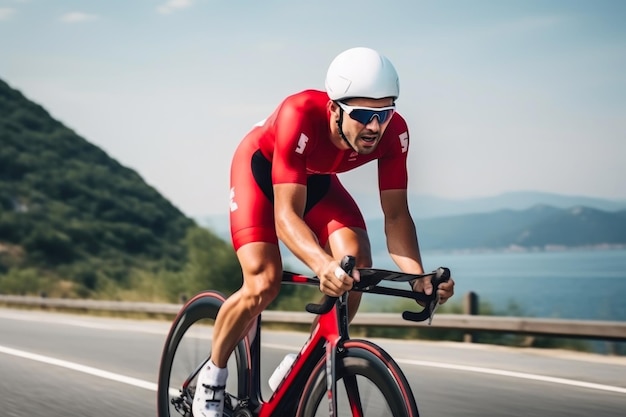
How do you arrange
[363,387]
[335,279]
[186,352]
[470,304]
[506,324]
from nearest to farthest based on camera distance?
[335,279], [363,387], [186,352], [506,324], [470,304]

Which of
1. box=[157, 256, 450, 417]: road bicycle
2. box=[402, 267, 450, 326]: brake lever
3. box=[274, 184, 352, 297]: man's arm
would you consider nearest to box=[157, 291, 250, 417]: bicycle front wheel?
box=[157, 256, 450, 417]: road bicycle

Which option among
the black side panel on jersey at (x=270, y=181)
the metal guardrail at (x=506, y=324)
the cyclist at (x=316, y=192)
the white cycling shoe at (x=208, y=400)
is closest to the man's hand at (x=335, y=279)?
the cyclist at (x=316, y=192)

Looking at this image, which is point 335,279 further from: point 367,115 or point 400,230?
point 400,230

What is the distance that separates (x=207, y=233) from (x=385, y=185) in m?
19.7

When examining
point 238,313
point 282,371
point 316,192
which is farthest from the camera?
point 316,192

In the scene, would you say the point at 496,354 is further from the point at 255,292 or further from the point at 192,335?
the point at 255,292

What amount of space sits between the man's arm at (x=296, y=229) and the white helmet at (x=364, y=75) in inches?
20.3

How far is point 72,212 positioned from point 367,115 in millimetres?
82179

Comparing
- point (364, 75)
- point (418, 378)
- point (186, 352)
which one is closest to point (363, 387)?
point (364, 75)

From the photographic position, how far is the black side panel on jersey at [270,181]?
569cm

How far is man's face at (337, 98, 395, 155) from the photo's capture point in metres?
4.81

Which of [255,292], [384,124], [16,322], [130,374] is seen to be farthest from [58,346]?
[384,124]

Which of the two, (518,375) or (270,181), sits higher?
(270,181)

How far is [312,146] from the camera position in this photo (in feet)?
16.9
